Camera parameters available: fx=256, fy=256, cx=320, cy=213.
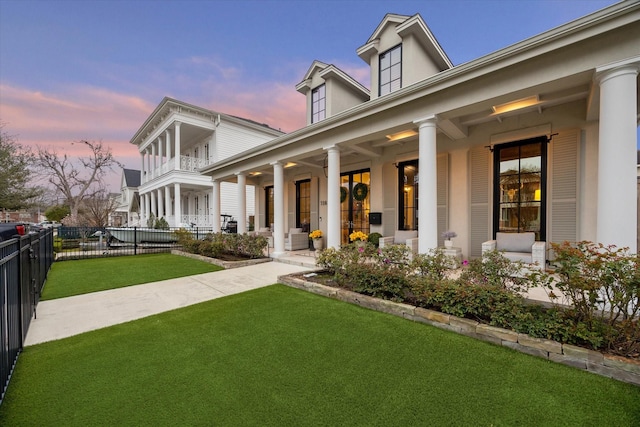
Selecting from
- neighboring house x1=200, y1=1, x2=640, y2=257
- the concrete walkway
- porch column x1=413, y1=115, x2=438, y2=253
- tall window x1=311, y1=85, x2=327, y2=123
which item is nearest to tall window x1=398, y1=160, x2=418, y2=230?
neighboring house x1=200, y1=1, x2=640, y2=257

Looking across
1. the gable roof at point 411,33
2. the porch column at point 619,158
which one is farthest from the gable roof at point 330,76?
the porch column at point 619,158

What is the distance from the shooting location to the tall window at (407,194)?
25.0ft

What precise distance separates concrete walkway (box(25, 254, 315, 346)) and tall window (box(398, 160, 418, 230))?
3769 mm

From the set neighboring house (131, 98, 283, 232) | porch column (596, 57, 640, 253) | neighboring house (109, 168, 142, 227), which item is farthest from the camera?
neighboring house (109, 168, 142, 227)

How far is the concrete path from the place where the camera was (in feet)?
10.8

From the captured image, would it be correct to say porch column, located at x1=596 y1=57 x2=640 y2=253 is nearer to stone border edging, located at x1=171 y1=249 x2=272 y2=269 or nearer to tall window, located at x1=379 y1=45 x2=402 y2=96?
tall window, located at x1=379 y1=45 x2=402 y2=96

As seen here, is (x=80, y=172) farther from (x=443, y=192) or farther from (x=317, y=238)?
(x=443, y=192)

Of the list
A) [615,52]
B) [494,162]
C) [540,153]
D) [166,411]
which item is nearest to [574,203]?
[540,153]

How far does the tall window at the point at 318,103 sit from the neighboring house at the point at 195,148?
6453 mm

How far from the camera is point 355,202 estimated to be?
909 centimetres

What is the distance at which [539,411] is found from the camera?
66.8 inches

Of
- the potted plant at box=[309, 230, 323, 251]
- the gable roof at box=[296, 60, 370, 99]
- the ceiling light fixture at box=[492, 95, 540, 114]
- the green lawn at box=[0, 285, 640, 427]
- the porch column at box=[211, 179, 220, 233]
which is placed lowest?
the green lawn at box=[0, 285, 640, 427]

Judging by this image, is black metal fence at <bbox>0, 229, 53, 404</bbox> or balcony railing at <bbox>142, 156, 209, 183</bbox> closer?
black metal fence at <bbox>0, 229, 53, 404</bbox>

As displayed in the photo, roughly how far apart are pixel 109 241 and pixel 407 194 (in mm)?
11492
